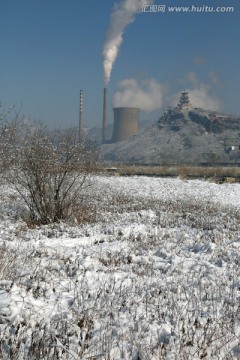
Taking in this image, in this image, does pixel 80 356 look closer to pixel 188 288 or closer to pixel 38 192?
pixel 188 288

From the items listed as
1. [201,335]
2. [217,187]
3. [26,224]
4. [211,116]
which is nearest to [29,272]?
[201,335]

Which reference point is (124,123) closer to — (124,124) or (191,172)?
(124,124)

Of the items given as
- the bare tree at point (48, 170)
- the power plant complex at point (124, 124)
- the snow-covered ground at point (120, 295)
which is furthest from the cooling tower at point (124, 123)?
the snow-covered ground at point (120, 295)

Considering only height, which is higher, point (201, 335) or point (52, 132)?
point (52, 132)

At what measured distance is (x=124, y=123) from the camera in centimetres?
15688

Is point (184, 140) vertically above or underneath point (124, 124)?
underneath

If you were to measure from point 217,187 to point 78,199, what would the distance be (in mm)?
17902

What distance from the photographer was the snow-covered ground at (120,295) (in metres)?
3.93

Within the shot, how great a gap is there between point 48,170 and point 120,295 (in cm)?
831

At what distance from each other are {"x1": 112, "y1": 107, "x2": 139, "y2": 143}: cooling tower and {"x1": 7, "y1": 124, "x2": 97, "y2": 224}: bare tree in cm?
13327

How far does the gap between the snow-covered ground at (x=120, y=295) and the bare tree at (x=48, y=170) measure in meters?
2.19

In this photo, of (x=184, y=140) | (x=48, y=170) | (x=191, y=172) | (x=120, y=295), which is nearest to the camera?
(x=120, y=295)

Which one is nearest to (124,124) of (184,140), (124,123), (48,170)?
(124,123)

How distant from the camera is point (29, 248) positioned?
8609mm
